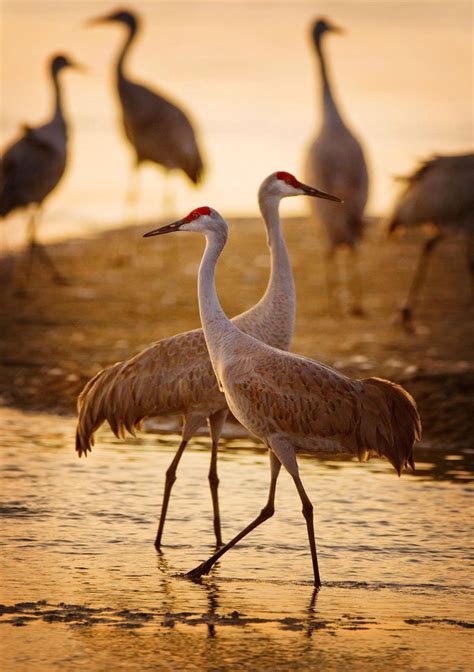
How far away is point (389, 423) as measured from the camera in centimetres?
691

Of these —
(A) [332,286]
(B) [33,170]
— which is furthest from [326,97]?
(B) [33,170]

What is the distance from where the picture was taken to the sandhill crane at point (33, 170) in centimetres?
1702

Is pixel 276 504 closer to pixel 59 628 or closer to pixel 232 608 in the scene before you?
pixel 232 608

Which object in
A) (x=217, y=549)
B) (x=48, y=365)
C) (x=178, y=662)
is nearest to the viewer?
(x=178, y=662)

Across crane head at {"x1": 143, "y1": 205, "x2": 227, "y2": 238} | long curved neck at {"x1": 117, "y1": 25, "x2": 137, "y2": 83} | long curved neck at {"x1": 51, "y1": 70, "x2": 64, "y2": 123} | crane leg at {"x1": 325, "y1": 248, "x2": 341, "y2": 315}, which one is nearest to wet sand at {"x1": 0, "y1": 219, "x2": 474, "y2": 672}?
crane leg at {"x1": 325, "y1": 248, "x2": 341, "y2": 315}

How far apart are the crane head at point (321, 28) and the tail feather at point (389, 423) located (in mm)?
10158

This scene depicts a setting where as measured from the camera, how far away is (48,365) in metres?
12.3

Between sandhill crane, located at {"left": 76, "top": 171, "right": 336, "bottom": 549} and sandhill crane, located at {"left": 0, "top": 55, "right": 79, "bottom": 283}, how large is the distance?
9068 millimetres

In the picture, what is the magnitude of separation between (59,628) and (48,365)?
261 inches

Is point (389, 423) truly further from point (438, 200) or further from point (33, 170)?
point (33, 170)

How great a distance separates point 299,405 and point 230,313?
7.67 m

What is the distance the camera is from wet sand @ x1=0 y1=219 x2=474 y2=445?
1138 centimetres

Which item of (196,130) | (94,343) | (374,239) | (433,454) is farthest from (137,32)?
(433,454)

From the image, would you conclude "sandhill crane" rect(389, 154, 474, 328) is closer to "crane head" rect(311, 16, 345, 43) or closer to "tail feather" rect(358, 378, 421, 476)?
"crane head" rect(311, 16, 345, 43)
